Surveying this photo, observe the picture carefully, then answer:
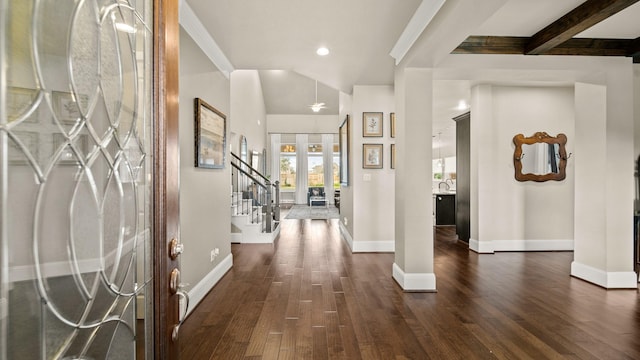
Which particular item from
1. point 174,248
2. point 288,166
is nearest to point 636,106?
point 174,248

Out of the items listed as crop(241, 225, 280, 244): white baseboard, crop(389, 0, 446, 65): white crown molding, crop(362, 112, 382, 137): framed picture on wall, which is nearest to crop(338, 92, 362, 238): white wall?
crop(362, 112, 382, 137): framed picture on wall

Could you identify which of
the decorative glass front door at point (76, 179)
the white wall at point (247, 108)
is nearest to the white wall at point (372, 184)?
the white wall at point (247, 108)

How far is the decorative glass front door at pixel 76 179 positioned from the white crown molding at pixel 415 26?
221 centimetres

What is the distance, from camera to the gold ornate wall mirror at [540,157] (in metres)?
4.92

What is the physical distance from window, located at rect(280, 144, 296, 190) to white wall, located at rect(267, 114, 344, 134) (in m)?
1.14

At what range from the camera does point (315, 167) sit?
13.6 meters

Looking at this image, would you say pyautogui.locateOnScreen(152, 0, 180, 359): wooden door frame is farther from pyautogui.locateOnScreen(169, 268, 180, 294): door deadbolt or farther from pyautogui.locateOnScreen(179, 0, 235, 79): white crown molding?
pyautogui.locateOnScreen(179, 0, 235, 79): white crown molding

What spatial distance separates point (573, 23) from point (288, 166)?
37.8 feet

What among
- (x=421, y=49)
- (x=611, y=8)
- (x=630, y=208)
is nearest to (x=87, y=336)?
(x=421, y=49)

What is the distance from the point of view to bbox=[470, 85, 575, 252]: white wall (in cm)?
491

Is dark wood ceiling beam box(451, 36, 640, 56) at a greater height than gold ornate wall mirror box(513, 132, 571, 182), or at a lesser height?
greater

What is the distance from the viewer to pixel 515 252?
487 cm

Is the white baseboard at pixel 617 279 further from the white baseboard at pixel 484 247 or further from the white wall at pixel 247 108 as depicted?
the white wall at pixel 247 108

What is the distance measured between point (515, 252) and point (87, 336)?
5.53 meters
